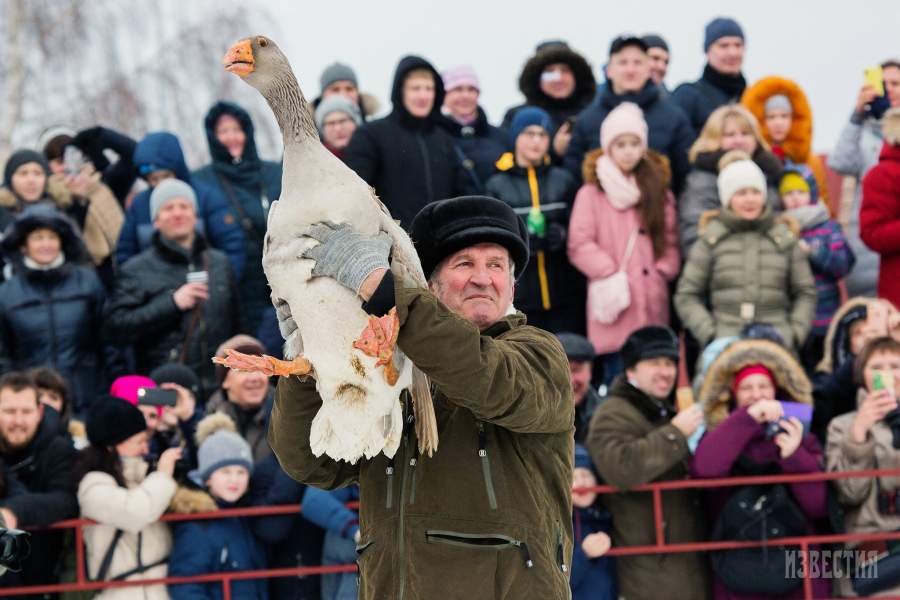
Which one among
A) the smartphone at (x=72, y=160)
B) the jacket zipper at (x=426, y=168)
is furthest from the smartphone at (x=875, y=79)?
the smartphone at (x=72, y=160)

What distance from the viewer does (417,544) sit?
3.53 metres

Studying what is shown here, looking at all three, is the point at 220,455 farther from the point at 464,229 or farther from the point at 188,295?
the point at 464,229

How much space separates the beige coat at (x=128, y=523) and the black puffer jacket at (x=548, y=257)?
254cm

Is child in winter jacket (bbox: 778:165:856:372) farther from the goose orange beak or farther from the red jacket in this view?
the goose orange beak

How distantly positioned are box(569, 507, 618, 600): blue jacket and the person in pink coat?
1516 millimetres

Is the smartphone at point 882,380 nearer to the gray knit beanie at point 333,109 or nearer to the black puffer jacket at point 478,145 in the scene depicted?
the black puffer jacket at point 478,145

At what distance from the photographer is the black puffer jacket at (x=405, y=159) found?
25.6ft

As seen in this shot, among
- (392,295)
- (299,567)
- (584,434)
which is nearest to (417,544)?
(392,295)

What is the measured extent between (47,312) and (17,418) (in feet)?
→ 4.54

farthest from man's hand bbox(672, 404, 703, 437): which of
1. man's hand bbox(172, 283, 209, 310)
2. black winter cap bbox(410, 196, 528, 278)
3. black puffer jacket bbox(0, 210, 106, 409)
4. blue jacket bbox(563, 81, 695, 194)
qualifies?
black puffer jacket bbox(0, 210, 106, 409)

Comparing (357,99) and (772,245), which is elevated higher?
(357,99)

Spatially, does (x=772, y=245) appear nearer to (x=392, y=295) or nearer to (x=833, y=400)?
(x=833, y=400)

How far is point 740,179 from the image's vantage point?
753 centimetres

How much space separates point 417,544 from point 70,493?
3.05m
